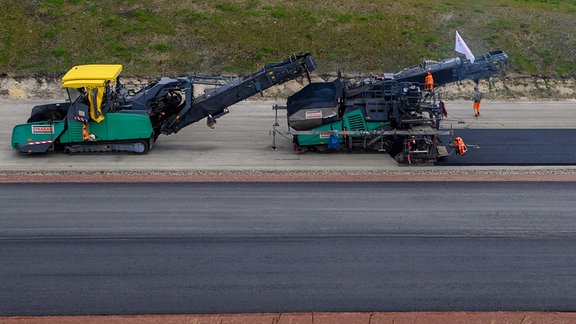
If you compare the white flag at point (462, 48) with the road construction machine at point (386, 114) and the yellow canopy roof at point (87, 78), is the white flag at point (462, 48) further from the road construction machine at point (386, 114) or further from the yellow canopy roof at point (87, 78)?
the yellow canopy roof at point (87, 78)

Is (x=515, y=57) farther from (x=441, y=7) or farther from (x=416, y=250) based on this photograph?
(x=416, y=250)

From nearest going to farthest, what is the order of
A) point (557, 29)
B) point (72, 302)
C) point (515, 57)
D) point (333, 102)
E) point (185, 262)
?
point (72, 302)
point (185, 262)
point (333, 102)
point (515, 57)
point (557, 29)

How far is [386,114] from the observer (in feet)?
74.2

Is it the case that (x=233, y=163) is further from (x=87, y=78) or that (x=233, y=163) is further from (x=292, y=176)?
(x=87, y=78)

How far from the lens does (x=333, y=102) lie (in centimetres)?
2269

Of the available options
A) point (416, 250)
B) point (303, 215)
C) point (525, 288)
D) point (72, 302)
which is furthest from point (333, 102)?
point (72, 302)

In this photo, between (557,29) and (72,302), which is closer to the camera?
(72,302)

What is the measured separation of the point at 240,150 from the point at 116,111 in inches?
166

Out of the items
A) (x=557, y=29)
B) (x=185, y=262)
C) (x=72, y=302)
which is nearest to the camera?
(x=72, y=302)

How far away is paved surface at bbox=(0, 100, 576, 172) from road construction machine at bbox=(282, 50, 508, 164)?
20.0 inches

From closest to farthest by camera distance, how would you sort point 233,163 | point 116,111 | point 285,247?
point 285,247 → point 233,163 → point 116,111

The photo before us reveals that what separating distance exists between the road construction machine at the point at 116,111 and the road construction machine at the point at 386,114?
1.45 m

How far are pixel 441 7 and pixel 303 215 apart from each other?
89.0 feet

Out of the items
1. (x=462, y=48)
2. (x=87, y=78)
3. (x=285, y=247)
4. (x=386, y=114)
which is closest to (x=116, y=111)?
(x=87, y=78)
